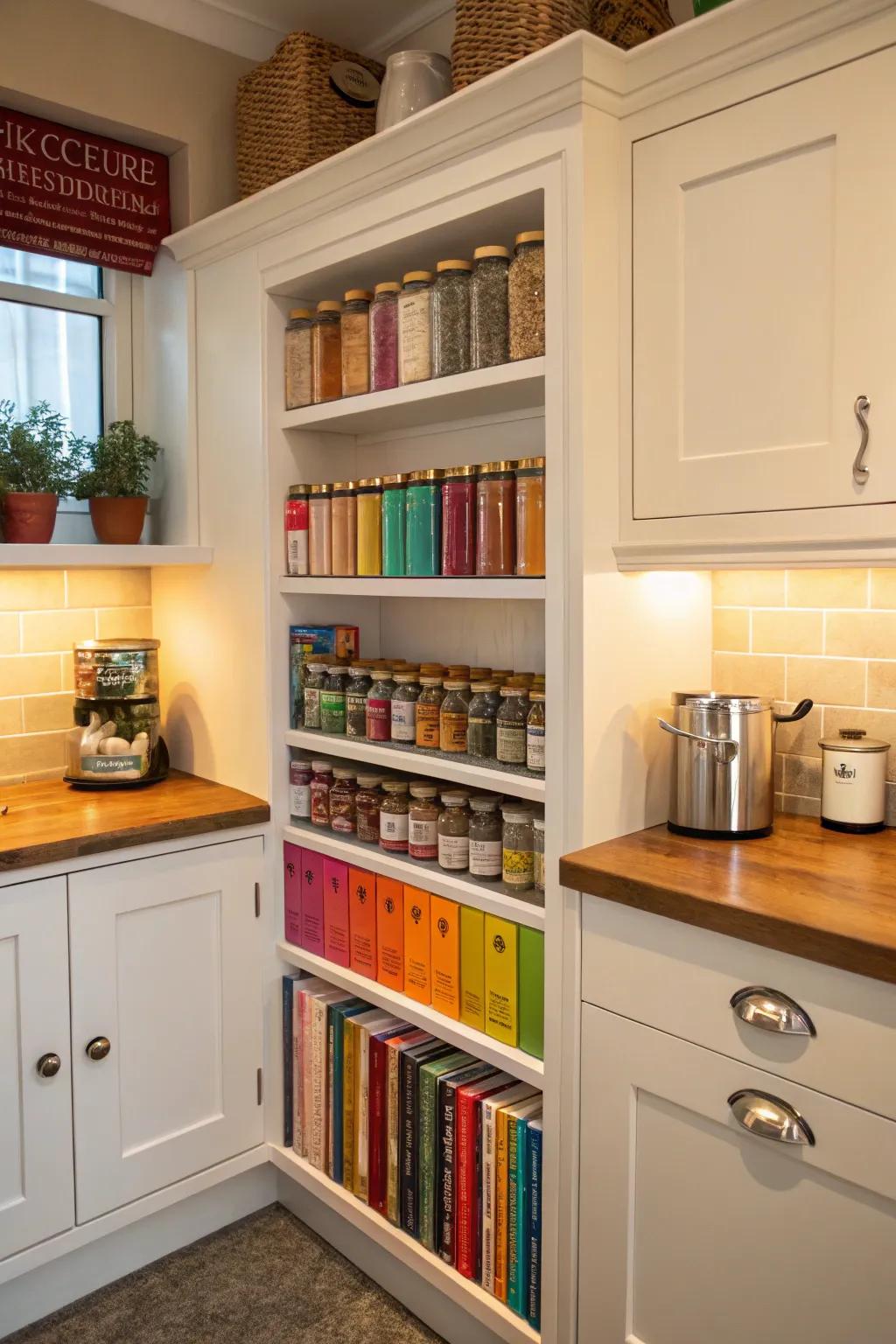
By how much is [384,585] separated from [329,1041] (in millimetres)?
983

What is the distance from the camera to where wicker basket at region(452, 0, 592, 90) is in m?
1.68

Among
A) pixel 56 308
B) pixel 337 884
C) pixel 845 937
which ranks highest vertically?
pixel 56 308

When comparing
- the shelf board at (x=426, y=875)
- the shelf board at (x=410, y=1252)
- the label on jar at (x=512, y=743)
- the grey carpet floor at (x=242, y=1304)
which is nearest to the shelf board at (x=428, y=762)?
the label on jar at (x=512, y=743)

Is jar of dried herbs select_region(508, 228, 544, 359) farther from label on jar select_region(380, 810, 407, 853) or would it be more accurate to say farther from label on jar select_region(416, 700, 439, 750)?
label on jar select_region(380, 810, 407, 853)

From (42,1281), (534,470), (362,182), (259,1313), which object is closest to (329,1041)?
(259,1313)

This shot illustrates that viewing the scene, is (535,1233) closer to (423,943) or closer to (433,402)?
(423,943)

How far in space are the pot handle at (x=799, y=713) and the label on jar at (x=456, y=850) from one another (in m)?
0.60

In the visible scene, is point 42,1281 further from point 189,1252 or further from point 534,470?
point 534,470

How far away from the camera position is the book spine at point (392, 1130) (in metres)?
2.07

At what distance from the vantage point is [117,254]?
2473 mm

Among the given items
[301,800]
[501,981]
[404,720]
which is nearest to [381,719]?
[404,720]

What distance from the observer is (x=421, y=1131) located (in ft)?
6.63

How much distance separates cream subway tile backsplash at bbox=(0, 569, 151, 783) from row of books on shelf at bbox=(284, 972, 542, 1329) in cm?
83

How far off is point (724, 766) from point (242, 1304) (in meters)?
1.46
